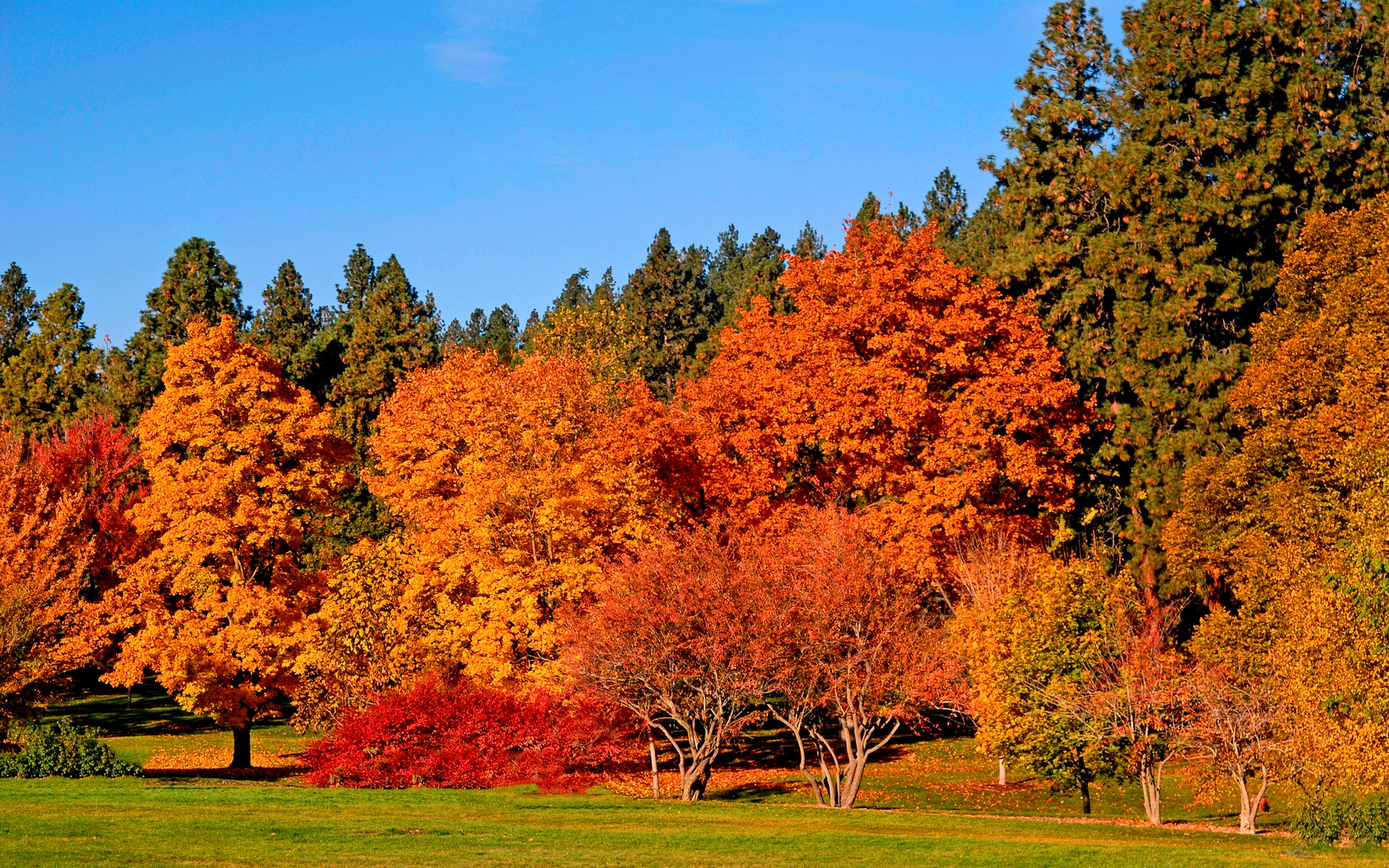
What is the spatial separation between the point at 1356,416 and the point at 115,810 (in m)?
28.1

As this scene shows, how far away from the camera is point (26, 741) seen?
105 ft

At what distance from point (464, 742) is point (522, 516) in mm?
6345

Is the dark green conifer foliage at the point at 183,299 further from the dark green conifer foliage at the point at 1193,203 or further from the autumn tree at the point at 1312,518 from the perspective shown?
the autumn tree at the point at 1312,518

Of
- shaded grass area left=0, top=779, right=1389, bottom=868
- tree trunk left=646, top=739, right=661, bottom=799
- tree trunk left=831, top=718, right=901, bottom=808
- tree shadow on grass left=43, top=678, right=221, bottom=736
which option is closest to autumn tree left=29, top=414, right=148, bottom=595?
tree shadow on grass left=43, top=678, right=221, bottom=736

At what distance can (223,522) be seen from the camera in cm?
3906

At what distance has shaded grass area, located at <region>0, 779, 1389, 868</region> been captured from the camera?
19656 millimetres

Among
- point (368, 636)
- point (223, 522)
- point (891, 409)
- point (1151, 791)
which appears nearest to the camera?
point (1151, 791)

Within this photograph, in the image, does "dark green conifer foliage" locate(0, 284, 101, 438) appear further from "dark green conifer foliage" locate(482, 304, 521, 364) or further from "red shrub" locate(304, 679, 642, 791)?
"dark green conifer foliage" locate(482, 304, 521, 364)

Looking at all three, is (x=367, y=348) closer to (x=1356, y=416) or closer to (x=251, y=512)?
(x=251, y=512)

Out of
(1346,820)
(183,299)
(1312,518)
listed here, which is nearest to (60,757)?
(1346,820)

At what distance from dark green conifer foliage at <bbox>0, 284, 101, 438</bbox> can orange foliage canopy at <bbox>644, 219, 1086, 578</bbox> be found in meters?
37.5

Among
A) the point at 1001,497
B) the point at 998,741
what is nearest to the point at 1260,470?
the point at 1001,497

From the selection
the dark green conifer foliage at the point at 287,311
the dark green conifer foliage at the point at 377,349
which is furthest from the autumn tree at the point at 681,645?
the dark green conifer foliage at the point at 287,311

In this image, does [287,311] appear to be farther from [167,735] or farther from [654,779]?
[654,779]
